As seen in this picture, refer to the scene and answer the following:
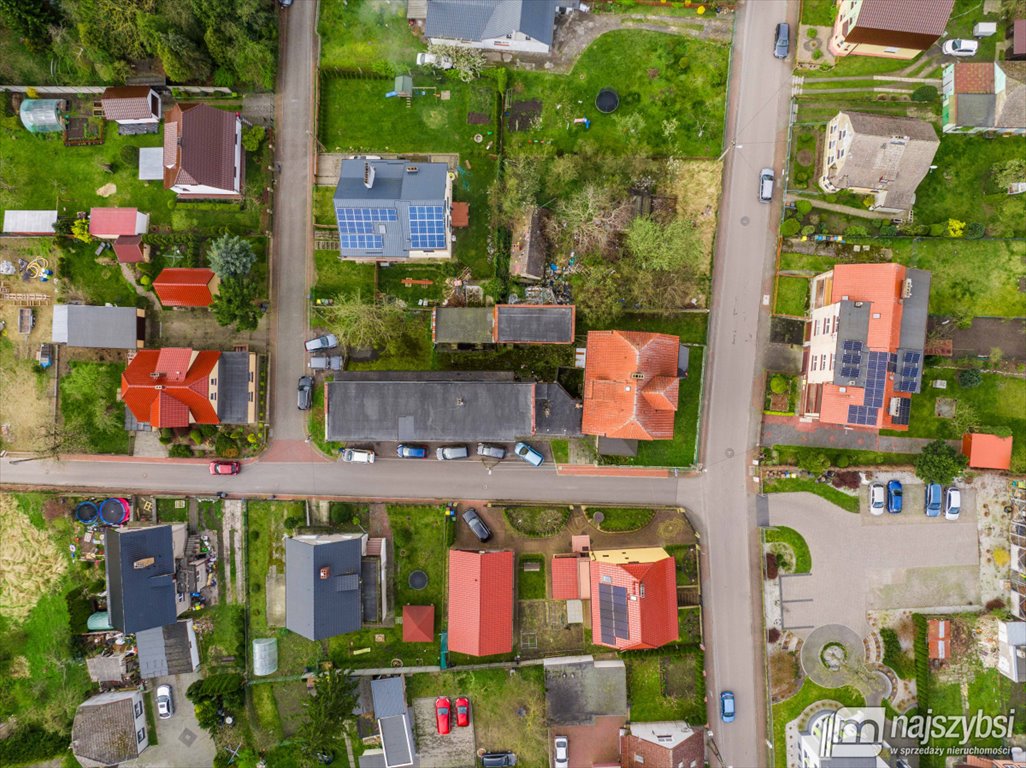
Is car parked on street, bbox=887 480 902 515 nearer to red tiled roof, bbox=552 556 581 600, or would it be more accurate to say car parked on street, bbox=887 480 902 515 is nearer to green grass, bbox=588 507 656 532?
green grass, bbox=588 507 656 532

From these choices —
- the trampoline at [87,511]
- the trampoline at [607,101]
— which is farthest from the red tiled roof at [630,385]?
the trampoline at [87,511]

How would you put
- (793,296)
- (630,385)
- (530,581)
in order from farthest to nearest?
(530,581), (793,296), (630,385)

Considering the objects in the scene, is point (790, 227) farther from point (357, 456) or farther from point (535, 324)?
point (357, 456)

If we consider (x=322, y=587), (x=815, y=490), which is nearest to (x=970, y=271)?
(x=815, y=490)

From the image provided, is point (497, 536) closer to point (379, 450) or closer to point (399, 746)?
point (379, 450)

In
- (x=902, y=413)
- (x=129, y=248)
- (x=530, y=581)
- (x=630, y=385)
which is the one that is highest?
(x=129, y=248)

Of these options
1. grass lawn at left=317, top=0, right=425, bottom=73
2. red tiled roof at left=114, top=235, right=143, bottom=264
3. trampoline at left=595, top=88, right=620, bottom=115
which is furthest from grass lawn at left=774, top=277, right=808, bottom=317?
red tiled roof at left=114, top=235, right=143, bottom=264

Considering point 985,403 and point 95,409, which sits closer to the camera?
point 985,403

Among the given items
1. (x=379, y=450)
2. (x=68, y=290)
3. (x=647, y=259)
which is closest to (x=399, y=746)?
(x=379, y=450)
